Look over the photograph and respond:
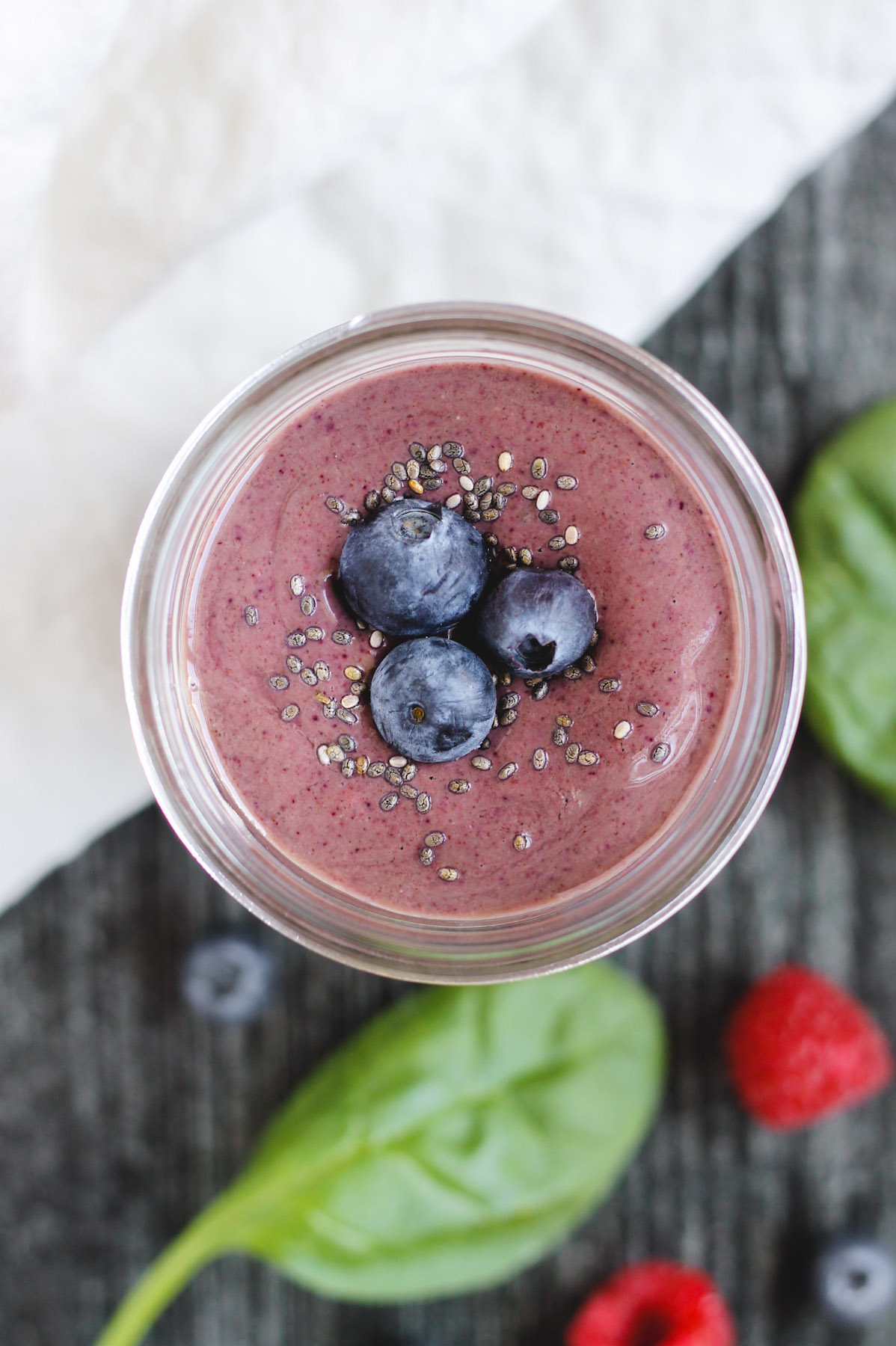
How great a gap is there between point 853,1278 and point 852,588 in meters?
0.74

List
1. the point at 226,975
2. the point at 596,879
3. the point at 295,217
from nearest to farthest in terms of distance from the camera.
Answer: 1. the point at 596,879
2. the point at 295,217
3. the point at 226,975

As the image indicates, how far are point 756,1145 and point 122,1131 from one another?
0.70 m

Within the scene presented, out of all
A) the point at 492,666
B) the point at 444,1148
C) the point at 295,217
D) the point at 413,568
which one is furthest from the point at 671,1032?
the point at 295,217

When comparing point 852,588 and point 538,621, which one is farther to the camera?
point 852,588

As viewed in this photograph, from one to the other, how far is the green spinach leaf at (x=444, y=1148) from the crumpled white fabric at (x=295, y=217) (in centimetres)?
37

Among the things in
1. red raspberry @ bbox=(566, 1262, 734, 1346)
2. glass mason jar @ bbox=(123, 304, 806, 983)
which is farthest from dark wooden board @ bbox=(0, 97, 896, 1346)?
glass mason jar @ bbox=(123, 304, 806, 983)

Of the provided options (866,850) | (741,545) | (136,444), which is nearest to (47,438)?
(136,444)

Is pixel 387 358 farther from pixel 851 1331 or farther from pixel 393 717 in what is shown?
pixel 851 1331

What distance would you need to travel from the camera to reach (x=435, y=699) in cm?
80

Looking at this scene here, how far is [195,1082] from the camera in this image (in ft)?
4.19

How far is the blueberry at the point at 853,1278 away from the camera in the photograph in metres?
1.25

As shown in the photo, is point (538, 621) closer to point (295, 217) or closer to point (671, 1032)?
point (295, 217)

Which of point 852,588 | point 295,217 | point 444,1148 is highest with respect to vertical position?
point 295,217

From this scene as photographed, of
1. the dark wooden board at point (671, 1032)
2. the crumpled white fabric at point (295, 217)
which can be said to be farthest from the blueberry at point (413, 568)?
the dark wooden board at point (671, 1032)
